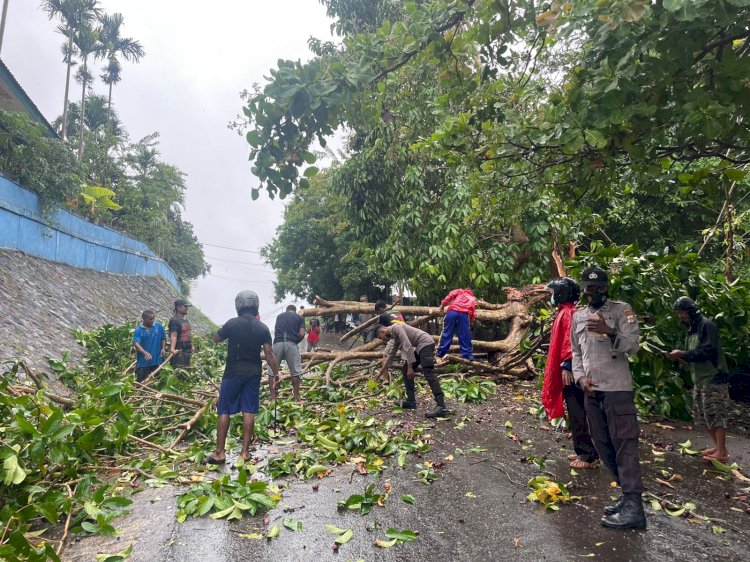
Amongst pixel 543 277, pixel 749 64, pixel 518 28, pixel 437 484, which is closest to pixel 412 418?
pixel 437 484

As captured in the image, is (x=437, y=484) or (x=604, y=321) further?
(x=437, y=484)

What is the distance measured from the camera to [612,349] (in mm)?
3867

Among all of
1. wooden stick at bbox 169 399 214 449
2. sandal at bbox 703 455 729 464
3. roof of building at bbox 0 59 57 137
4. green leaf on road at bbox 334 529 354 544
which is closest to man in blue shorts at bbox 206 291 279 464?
wooden stick at bbox 169 399 214 449

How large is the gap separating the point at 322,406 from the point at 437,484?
360cm

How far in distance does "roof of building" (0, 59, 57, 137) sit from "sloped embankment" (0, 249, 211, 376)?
6.58 meters

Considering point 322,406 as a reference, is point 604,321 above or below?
above

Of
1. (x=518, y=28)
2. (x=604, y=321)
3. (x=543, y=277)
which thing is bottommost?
(x=604, y=321)

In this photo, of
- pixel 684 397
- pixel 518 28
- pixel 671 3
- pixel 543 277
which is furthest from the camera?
pixel 543 277

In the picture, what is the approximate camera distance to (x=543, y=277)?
1233 centimetres

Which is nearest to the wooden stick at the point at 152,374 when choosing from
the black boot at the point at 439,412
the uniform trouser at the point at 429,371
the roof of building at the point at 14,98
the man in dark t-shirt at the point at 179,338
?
the man in dark t-shirt at the point at 179,338

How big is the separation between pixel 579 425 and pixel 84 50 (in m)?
35.6

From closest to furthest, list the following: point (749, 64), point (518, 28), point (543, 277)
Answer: point (749, 64) < point (518, 28) < point (543, 277)

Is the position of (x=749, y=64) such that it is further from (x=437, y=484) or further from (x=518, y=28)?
(x=437, y=484)

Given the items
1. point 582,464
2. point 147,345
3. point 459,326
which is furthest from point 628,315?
point 147,345
